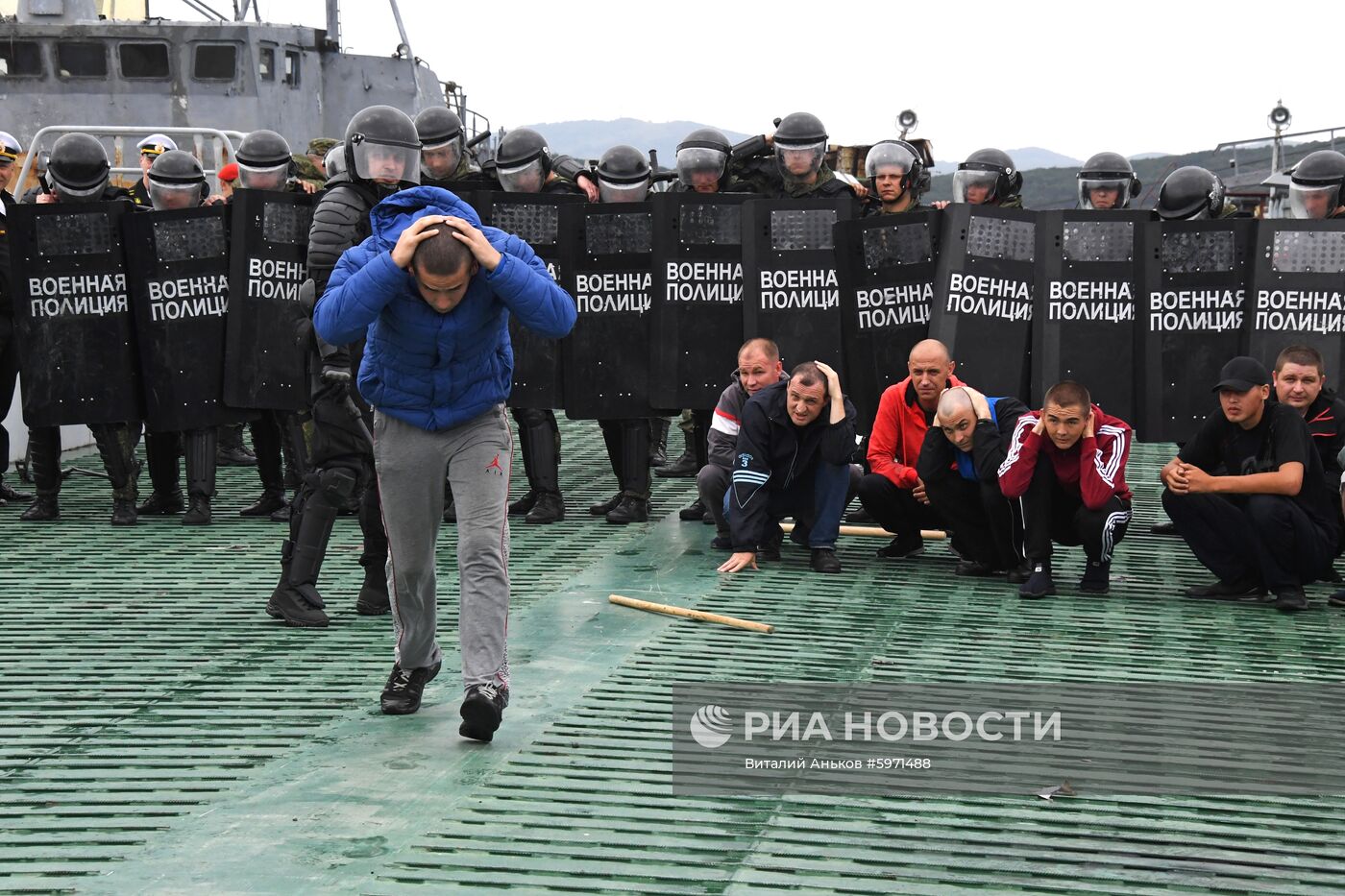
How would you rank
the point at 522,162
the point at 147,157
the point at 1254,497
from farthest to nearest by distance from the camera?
1. the point at 147,157
2. the point at 522,162
3. the point at 1254,497

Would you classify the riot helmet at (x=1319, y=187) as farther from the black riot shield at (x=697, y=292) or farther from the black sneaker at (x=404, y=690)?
the black sneaker at (x=404, y=690)

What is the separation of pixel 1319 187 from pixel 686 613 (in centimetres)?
495

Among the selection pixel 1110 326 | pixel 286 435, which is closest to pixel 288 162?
pixel 286 435

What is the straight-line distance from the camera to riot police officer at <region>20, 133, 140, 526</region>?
1031 centimetres

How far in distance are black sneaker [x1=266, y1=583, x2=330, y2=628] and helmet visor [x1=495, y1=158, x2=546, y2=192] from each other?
3782mm

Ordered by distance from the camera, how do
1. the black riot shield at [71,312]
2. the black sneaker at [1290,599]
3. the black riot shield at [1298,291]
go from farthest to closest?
the black riot shield at [71,312]
the black riot shield at [1298,291]
the black sneaker at [1290,599]

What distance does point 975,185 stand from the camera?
10320mm

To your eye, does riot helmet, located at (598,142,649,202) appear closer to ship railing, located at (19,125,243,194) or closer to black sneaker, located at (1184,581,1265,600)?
ship railing, located at (19,125,243,194)

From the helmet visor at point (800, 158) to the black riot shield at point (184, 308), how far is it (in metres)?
3.42

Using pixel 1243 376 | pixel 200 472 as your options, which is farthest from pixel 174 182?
pixel 1243 376

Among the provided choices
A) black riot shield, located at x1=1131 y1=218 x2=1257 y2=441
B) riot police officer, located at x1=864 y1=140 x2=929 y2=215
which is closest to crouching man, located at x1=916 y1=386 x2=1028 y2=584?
black riot shield, located at x1=1131 y1=218 x2=1257 y2=441

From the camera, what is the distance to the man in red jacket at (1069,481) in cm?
815

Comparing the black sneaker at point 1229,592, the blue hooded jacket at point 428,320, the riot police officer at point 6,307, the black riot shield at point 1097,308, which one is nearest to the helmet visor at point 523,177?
the riot police officer at point 6,307

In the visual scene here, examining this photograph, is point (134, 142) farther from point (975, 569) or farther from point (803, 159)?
point (975, 569)
